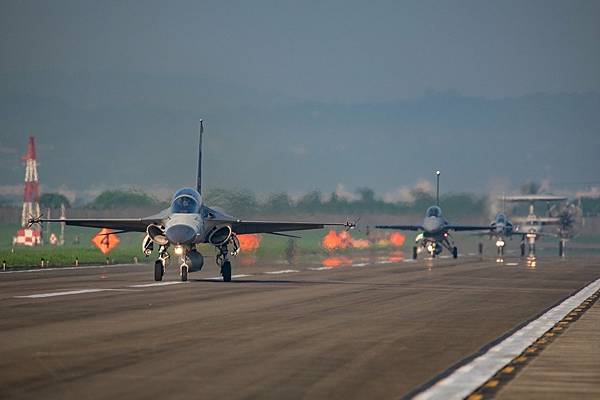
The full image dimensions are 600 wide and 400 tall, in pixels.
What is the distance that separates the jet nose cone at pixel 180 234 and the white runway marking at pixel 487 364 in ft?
54.0

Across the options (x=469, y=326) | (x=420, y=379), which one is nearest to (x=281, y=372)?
(x=420, y=379)

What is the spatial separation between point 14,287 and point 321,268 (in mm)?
23535

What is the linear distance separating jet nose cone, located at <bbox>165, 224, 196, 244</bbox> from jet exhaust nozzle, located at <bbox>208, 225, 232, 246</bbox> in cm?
352

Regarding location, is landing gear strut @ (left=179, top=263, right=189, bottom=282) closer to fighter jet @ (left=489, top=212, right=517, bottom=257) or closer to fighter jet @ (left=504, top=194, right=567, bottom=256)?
fighter jet @ (left=489, top=212, right=517, bottom=257)

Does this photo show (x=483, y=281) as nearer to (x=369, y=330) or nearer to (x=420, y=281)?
(x=420, y=281)

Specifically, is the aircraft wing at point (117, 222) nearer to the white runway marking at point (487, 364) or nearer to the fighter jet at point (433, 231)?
the white runway marking at point (487, 364)

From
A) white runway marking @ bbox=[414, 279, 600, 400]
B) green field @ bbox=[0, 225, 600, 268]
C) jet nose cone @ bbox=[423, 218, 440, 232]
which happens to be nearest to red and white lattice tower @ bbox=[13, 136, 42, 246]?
green field @ bbox=[0, 225, 600, 268]

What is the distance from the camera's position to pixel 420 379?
1524cm

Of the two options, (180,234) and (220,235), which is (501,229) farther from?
(180,234)

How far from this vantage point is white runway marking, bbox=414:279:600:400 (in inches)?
550

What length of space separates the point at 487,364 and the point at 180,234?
2470 centimetres

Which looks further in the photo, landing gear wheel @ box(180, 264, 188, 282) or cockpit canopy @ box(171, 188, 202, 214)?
landing gear wheel @ box(180, 264, 188, 282)

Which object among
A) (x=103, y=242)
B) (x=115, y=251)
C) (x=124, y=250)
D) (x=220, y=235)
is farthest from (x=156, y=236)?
(x=124, y=250)

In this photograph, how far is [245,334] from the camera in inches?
841
